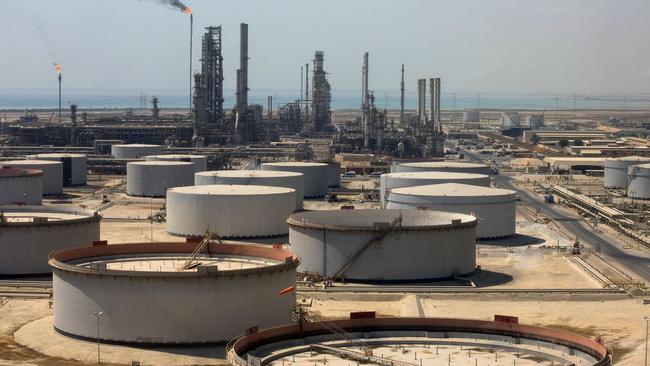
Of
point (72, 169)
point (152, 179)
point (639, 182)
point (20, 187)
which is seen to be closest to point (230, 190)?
point (20, 187)

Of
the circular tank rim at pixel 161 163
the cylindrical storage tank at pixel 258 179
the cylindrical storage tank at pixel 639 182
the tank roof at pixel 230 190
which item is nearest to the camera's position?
the tank roof at pixel 230 190

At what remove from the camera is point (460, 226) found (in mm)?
73000

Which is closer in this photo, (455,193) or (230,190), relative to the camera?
(455,193)

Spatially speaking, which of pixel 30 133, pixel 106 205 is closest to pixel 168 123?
pixel 30 133

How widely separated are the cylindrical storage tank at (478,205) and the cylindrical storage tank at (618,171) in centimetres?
4926

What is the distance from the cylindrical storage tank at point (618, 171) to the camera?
138 m

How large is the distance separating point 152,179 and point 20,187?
2050 cm

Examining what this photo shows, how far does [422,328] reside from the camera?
41.3 m

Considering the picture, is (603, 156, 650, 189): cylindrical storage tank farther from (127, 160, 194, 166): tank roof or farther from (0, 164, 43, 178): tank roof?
(0, 164, 43, 178): tank roof

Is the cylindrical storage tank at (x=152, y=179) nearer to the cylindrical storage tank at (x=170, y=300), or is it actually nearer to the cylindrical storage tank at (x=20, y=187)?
the cylindrical storage tank at (x=20, y=187)

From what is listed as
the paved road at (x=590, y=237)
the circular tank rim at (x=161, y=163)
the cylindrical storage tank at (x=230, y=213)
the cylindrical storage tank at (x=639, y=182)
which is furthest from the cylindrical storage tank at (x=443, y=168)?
the cylindrical storage tank at (x=230, y=213)

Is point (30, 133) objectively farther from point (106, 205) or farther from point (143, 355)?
point (143, 355)

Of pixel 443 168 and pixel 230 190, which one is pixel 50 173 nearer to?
pixel 443 168

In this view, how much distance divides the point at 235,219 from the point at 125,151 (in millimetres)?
69854
